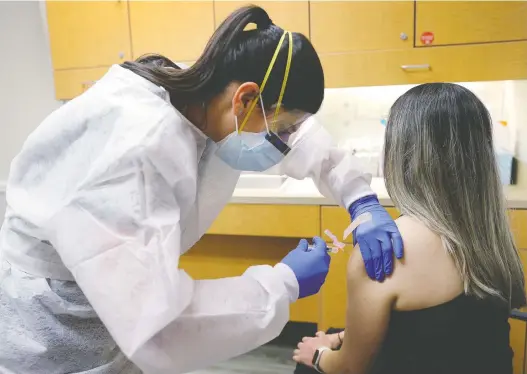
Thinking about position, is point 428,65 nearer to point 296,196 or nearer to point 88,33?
point 296,196

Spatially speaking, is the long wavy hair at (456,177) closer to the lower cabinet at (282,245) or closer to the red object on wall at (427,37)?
the lower cabinet at (282,245)

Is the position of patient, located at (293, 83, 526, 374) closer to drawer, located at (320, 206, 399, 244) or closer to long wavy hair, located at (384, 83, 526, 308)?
long wavy hair, located at (384, 83, 526, 308)

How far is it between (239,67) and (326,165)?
50cm

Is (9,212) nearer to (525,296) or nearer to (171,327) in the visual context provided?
(171,327)

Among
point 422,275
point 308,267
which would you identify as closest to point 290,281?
point 308,267

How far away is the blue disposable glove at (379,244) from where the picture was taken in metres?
1.01

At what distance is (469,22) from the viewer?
214 cm

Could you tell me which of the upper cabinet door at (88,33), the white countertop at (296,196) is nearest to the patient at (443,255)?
the white countertop at (296,196)

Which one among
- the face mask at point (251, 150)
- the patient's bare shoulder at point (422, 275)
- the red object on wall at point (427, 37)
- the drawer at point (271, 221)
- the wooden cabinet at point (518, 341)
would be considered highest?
the red object on wall at point (427, 37)

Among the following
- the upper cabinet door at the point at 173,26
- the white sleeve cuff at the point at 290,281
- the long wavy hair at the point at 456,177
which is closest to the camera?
the white sleeve cuff at the point at 290,281

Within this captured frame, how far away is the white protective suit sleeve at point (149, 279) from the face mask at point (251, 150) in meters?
0.20

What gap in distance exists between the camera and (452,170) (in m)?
1.03

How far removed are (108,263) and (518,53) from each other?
2106mm

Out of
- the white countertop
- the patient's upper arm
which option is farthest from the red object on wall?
the patient's upper arm
